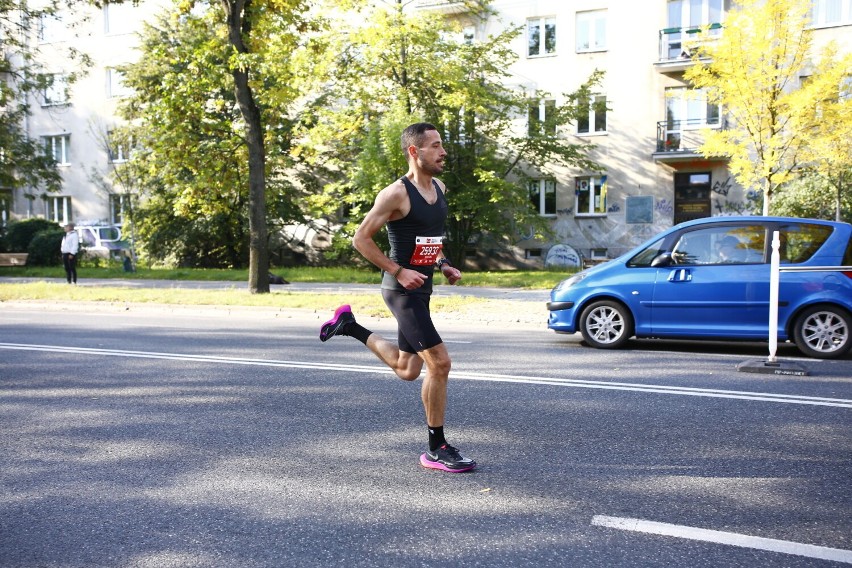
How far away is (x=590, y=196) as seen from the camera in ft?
103

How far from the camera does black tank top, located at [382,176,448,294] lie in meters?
4.52

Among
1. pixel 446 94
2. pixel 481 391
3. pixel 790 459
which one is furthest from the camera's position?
pixel 446 94

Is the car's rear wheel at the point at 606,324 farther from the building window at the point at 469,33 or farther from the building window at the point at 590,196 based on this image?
the building window at the point at 469,33

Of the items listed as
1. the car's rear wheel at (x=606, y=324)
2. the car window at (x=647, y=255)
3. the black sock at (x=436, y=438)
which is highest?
the car window at (x=647, y=255)

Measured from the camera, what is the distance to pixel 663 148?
2950 centimetres

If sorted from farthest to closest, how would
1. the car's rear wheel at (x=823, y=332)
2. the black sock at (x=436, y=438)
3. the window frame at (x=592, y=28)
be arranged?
the window frame at (x=592, y=28) → the car's rear wheel at (x=823, y=332) → the black sock at (x=436, y=438)

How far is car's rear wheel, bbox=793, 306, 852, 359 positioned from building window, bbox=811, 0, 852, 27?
2201 centimetres

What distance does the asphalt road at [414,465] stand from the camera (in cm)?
343

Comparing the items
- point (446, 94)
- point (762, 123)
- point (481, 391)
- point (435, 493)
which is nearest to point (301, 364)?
point (481, 391)

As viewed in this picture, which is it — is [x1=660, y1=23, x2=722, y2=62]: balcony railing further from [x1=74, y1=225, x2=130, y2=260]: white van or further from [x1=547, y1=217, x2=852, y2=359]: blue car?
[x1=74, y1=225, x2=130, y2=260]: white van

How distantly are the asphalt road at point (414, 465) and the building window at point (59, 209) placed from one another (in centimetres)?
3658

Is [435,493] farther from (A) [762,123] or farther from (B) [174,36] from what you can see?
(B) [174,36]

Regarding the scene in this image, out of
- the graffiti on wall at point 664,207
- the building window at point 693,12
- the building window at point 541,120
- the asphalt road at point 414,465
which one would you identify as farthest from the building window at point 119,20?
the asphalt road at point 414,465

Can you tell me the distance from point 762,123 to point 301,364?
1418cm
